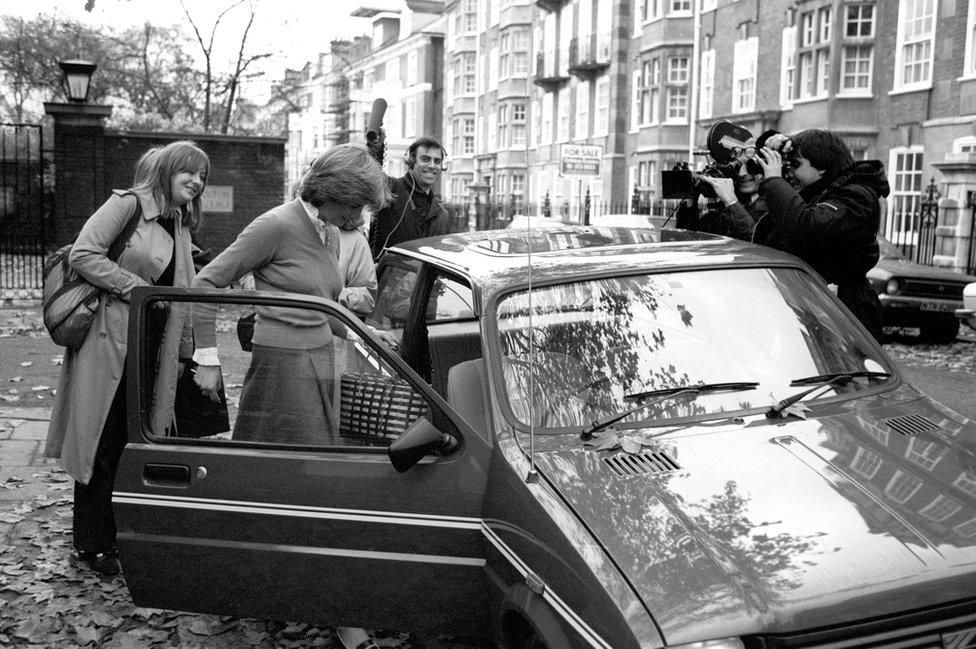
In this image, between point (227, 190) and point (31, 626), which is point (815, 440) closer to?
point (31, 626)

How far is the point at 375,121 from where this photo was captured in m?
8.16

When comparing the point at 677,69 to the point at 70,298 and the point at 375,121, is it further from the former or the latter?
the point at 70,298

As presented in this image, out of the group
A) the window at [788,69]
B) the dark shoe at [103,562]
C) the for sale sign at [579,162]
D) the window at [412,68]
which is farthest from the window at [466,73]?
the dark shoe at [103,562]

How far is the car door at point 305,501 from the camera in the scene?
11.4 ft

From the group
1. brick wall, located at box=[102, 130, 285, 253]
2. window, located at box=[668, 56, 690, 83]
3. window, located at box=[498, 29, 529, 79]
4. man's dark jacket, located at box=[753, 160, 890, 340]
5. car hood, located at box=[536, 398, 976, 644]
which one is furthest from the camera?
window, located at box=[498, 29, 529, 79]

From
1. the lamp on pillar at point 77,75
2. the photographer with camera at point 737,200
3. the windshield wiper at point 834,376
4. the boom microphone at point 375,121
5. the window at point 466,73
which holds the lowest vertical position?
the windshield wiper at point 834,376

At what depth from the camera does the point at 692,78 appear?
37.4m

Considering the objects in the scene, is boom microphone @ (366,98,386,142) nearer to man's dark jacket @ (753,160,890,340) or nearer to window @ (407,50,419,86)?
man's dark jacket @ (753,160,890,340)

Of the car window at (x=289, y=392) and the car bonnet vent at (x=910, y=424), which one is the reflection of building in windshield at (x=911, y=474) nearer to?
the car bonnet vent at (x=910, y=424)

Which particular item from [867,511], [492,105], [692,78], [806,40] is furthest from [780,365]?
[492,105]

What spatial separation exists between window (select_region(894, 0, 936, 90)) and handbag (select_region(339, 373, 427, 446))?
2441cm

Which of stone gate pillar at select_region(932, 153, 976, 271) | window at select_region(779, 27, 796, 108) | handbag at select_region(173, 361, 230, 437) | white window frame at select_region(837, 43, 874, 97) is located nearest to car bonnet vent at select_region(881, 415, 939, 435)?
handbag at select_region(173, 361, 230, 437)

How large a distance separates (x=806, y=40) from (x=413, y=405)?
28.9 m

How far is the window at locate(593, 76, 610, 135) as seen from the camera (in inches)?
1778
